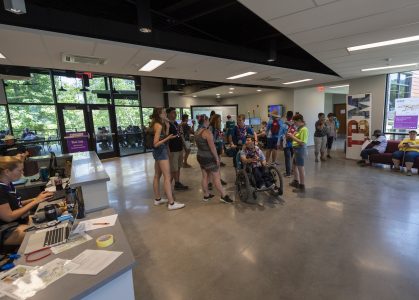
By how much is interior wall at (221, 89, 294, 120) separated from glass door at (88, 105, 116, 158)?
6.58 metres

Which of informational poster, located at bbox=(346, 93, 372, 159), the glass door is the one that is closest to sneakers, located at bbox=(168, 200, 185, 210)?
informational poster, located at bbox=(346, 93, 372, 159)

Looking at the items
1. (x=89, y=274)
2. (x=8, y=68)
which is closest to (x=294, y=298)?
(x=89, y=274)

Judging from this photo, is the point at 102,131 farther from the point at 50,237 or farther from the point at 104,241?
the point at 104,241

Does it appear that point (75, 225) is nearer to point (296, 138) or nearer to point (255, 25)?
point (296, 138)

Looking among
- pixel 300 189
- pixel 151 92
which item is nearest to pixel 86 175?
pixel 300 189

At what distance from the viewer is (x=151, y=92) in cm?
1018

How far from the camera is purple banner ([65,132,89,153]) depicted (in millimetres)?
7940

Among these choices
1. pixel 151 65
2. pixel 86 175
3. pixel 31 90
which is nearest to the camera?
pixel 86 175

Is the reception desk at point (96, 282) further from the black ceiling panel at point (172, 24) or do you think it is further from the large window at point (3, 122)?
the large window at point (3, 122)

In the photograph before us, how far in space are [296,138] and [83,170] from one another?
11.5ft

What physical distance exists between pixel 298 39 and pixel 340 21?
692 mm

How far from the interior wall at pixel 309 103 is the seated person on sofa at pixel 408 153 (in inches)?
173

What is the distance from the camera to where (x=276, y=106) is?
9984 mm

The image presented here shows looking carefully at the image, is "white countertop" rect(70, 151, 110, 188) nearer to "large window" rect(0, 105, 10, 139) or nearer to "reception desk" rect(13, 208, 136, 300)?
"reception desk" rect(13, 208, 136, 300)
